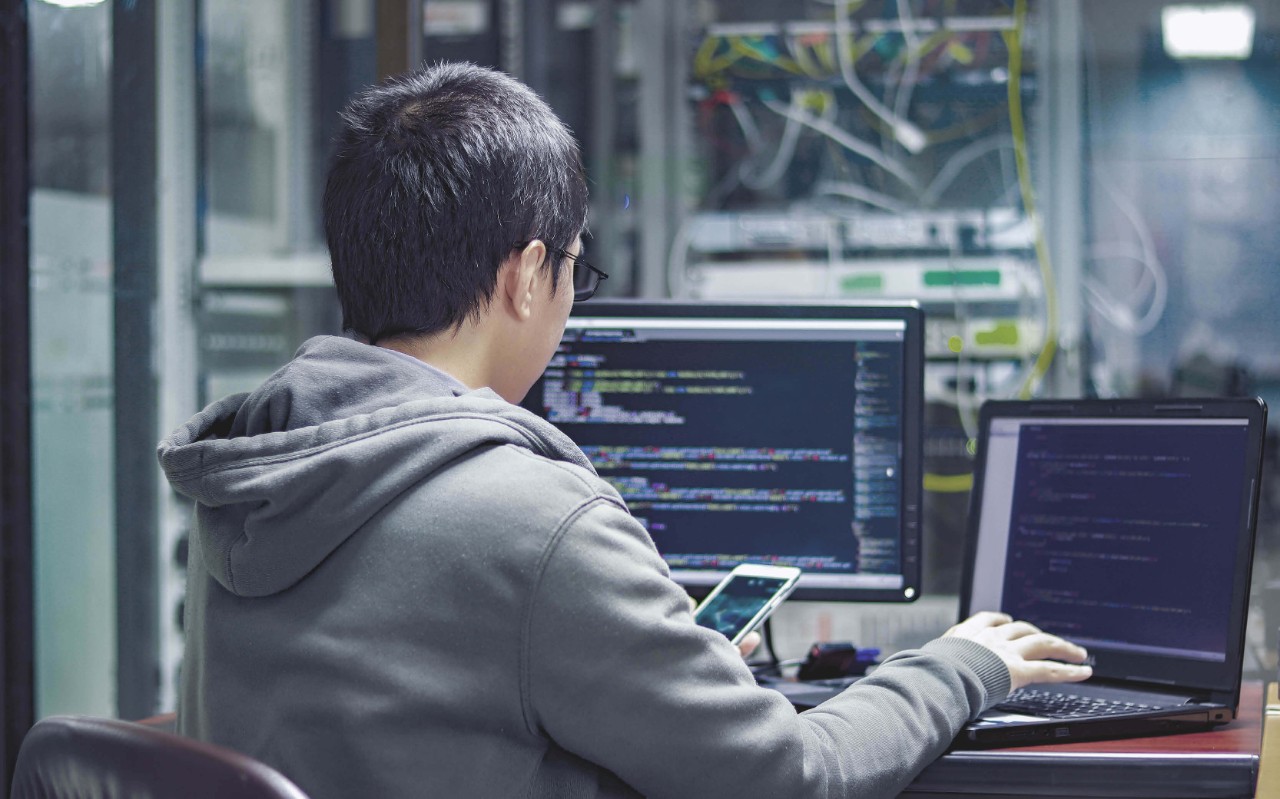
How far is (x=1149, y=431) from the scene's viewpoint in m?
1.19

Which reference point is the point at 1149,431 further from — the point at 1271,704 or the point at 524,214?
the point at 524,214

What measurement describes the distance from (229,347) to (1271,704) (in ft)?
5.89

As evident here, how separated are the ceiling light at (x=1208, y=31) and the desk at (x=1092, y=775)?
191 centimetres

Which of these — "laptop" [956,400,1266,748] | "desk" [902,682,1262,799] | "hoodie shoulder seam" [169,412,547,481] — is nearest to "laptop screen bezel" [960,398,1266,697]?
"laptop" [956,400,1266,748]

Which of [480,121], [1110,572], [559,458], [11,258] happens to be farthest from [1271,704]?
[11,258]

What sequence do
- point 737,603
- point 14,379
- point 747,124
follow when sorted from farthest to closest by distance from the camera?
point 747,124
point 14,379
point 737,603

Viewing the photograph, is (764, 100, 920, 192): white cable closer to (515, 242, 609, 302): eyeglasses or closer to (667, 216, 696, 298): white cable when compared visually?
(667, 216, 696, 298): white cable

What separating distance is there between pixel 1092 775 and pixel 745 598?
362 millimetres

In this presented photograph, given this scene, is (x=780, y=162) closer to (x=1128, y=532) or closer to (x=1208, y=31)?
(x=1208, y=31)

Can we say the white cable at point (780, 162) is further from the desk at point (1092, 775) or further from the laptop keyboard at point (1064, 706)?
the desk at point (1092, 775)

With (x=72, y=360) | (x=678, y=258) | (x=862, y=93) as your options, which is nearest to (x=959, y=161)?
(x=862, y=93)

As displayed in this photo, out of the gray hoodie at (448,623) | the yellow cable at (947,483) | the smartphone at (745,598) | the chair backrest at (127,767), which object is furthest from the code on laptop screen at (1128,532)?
the yellow cable at (947,483)

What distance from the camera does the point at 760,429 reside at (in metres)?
1.29

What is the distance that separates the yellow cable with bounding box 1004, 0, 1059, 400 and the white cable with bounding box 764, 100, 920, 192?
0.75 ft
